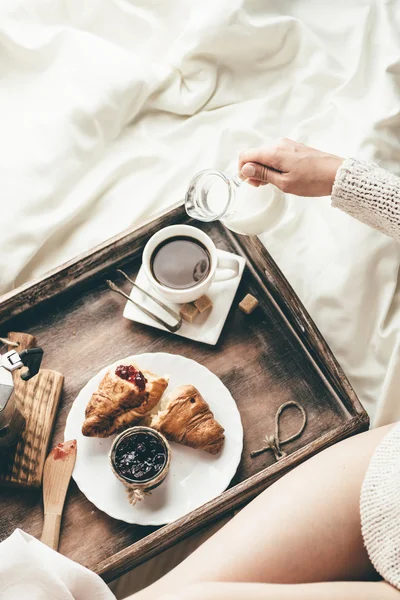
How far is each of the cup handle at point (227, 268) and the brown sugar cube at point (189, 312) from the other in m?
0.08

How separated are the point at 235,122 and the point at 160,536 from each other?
99 cm

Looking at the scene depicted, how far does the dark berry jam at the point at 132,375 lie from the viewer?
3.94 ft

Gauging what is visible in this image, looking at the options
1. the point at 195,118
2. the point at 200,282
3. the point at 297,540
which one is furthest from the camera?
the point at 195,118

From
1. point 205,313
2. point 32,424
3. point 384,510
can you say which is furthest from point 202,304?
point 384,510

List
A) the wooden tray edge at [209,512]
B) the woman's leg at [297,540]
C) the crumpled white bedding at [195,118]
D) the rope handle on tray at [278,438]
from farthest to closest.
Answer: the crumpled white bedding at [195,118], the rope handle on tray at [278,438], the wooden tray edge at [209,512], the woman's leg at [297,540]

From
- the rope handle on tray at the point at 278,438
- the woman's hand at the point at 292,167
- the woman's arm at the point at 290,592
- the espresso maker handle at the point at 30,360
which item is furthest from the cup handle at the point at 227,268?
the woman's arm at the point at 290,592

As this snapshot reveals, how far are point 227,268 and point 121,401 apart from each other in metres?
0.35

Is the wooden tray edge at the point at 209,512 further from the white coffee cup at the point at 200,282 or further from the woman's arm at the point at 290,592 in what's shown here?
the white coffee cup at the point at 200,282

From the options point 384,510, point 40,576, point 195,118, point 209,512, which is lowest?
point 384,510

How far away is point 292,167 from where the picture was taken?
4.03ft

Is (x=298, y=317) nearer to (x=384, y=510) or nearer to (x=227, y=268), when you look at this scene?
(x=227, y=268)

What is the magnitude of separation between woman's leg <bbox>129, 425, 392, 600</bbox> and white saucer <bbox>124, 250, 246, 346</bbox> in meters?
0.37

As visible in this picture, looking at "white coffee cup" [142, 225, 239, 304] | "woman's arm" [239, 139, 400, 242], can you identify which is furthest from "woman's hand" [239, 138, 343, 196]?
"white coffee cup" [142, 225, 239, 304]

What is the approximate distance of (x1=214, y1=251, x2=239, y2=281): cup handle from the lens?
130 cm
